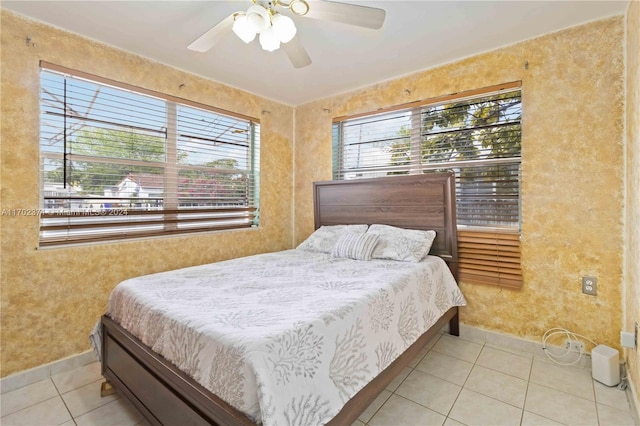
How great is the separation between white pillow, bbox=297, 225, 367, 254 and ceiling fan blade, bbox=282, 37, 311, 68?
5.18 ft

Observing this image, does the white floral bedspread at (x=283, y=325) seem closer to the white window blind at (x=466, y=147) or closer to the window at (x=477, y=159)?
the window at (x=477, y=159)

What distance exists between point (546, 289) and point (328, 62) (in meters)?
2.54

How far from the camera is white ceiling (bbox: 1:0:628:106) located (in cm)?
197

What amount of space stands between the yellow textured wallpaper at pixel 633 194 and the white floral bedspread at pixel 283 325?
1069 millimetres

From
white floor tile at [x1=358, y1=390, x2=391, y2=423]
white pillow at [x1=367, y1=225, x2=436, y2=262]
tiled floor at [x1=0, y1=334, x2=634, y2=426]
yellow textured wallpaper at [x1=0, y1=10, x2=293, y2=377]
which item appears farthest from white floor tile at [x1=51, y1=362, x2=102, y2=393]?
white pillow at [x1=367, y1=225, x2=436, y2=262]

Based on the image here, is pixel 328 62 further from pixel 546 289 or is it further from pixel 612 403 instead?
pixel 612 403

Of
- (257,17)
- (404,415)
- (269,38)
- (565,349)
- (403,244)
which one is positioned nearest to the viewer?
(257,17)

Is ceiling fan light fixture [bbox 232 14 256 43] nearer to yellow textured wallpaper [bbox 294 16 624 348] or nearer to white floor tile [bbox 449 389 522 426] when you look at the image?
yellow textured wallpaper [bbox 294 16 624 348]

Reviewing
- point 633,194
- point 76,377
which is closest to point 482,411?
point 633,194

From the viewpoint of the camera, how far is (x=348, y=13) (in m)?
1.58

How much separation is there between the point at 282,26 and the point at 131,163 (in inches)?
71.4

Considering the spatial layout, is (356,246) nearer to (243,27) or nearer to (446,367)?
(446,367)

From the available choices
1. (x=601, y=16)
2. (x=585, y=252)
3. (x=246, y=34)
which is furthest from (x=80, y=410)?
(x=601, y=16)

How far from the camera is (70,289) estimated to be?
2256mm
